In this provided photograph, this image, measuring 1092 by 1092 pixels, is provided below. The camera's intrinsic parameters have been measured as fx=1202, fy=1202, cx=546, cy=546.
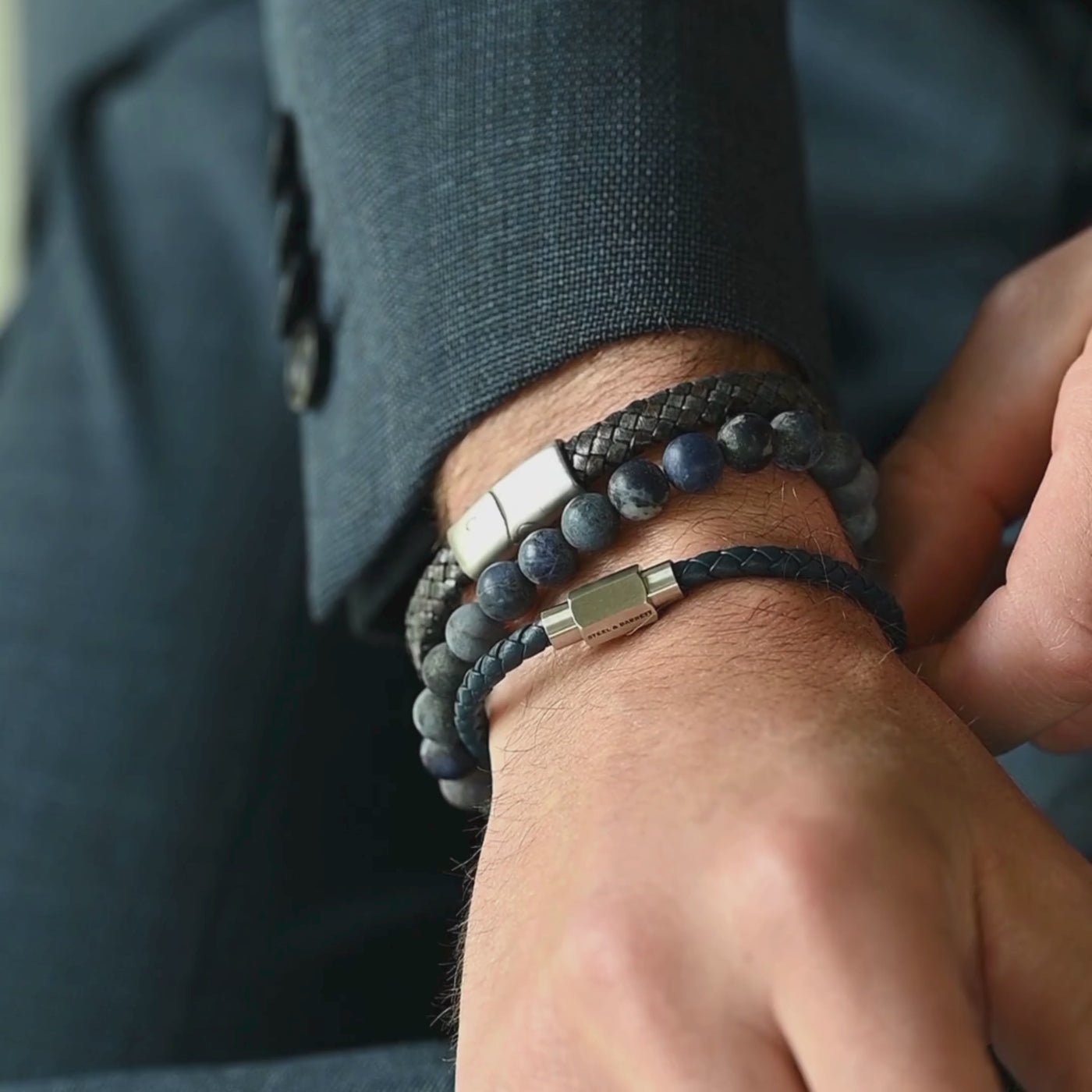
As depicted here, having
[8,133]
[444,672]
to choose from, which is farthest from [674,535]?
[8,133]

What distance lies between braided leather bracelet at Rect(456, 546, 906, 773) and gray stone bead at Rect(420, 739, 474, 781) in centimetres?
9

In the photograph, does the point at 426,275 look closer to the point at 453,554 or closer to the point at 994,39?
the point at 453,554

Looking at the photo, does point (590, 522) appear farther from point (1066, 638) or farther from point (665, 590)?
point (1066, 638)

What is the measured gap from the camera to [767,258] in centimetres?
60

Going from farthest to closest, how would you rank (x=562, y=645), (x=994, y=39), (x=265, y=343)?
(x=265, y=343) < (x=994, y=39) < (x=562, y=645)

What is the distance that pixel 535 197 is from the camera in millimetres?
583

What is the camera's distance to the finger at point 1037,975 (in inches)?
16.1

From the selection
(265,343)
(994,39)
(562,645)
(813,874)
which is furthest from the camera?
(265,343)

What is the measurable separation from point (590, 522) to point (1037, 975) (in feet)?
0.80

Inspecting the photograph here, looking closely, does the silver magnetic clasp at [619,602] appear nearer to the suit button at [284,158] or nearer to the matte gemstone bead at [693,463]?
the matte gemstone bead at [693,463]

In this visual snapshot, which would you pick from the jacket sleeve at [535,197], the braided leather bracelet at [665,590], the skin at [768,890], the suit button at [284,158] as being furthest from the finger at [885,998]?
the suit button at [284,158]

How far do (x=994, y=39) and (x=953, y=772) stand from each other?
0.67m

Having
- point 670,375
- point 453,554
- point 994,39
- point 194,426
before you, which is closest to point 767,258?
point 670,375

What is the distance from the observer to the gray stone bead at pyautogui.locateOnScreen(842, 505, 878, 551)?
1.90 feet
